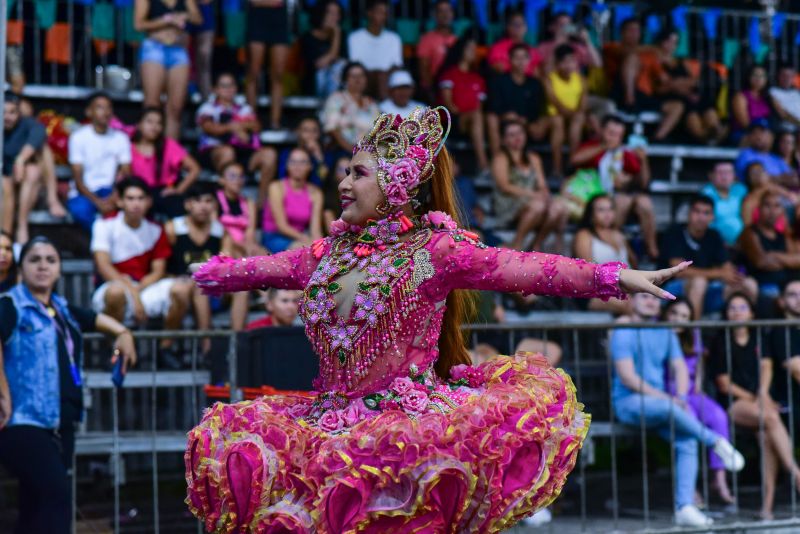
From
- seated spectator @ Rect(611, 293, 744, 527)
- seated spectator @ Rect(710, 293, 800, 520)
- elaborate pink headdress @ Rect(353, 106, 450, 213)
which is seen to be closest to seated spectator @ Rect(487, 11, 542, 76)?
seated spectator @ Rect(710, 293, 800, 520)

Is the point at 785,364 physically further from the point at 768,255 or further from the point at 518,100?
the point at 518,100

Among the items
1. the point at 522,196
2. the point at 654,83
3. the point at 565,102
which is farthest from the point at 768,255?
the point at 654,83

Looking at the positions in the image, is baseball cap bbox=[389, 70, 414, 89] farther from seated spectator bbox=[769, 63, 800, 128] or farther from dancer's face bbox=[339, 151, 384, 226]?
dancer's face bbox=[339, 151, 384, 226]

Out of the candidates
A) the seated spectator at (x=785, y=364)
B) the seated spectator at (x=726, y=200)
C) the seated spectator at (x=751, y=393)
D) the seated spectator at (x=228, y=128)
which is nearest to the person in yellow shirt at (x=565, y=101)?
the seated spectator at (x=726, y=200)

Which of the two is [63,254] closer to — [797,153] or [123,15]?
[123,15]

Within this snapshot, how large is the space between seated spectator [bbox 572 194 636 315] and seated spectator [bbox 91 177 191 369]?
313cm

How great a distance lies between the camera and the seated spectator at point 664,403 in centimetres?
752

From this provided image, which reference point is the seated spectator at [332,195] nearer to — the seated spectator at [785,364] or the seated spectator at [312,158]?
the seated spectator at [312,158]

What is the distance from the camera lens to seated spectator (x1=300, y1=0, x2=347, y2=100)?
1112 centimetres

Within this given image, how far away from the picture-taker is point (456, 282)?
4.45 m

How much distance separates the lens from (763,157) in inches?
476

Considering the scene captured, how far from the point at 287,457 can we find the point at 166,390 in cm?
474

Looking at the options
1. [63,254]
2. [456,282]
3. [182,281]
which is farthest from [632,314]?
[456,282]

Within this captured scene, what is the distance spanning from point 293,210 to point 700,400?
10.5 feet
